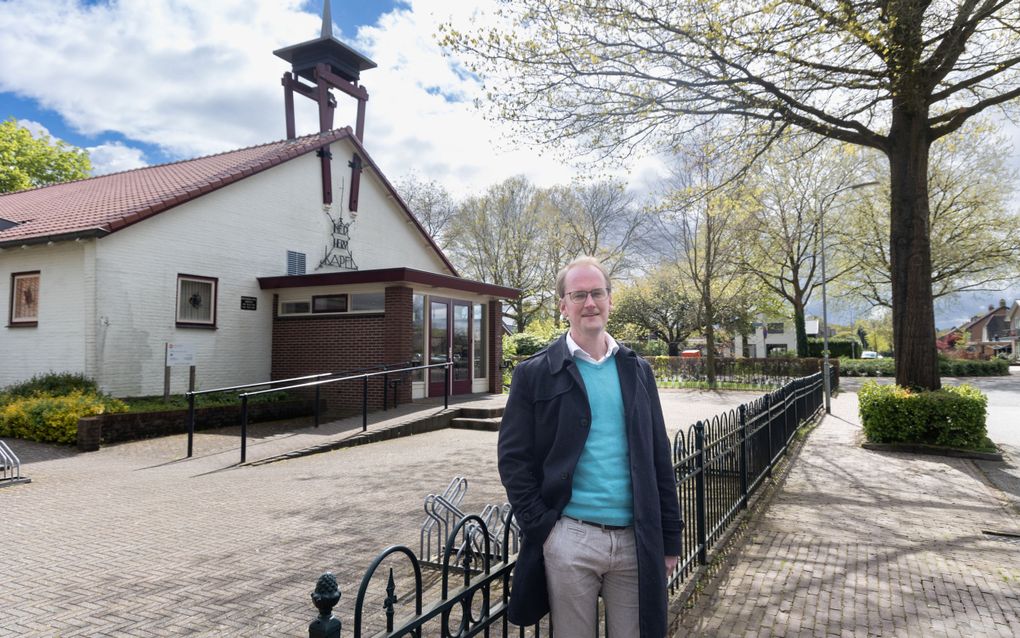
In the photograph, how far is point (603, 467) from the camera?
226 cm

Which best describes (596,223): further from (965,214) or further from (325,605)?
(325,605)

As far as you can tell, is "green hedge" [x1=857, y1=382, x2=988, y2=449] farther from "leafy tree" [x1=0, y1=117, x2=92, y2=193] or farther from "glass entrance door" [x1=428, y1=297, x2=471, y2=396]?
"leafy tree" [x1=0, y1=117, x2=92, y2=193]

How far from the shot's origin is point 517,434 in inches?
88.5

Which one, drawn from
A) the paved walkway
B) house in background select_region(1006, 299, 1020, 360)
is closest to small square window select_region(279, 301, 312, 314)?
the paved walkway

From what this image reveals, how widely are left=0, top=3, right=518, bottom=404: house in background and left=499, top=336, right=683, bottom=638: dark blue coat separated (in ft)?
37.6

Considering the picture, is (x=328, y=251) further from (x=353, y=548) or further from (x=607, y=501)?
(x=607, y=501)

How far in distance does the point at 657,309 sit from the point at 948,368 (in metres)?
17.1

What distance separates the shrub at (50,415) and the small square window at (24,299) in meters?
3.15

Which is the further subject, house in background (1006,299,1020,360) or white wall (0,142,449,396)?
house in background (1006,299,1020,360)

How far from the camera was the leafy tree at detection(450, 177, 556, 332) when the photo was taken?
122 ft

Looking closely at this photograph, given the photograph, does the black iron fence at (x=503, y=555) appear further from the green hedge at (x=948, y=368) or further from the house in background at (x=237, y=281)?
the green hedge at (x=948, y=368)

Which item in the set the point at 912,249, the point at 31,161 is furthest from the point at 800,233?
the point at 31,161

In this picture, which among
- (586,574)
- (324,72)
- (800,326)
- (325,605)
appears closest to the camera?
(325,605)

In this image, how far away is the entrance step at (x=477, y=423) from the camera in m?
12.7
